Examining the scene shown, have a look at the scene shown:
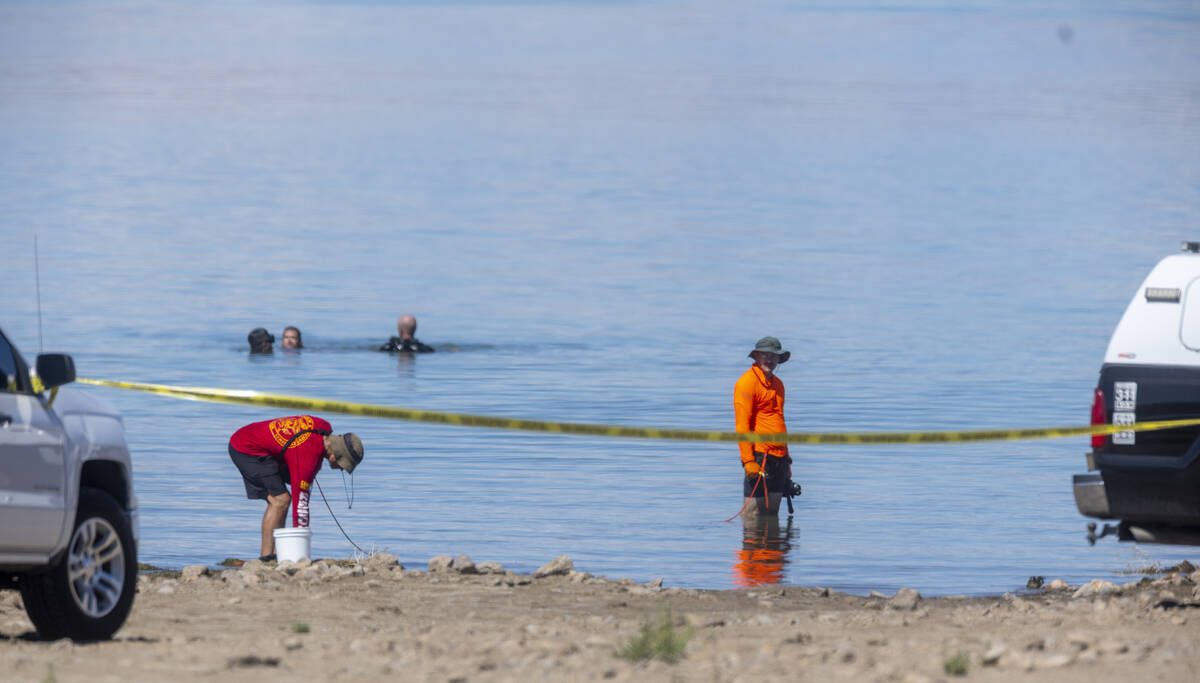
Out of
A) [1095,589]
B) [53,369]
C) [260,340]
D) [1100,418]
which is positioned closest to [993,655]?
[1100,418]

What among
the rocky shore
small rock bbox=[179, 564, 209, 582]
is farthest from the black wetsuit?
small rock bbox=[179, 564, 209, 582]

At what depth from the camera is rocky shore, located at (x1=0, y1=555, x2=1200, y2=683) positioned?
8000 mm

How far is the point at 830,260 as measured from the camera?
83.2m

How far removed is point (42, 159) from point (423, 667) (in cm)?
14489

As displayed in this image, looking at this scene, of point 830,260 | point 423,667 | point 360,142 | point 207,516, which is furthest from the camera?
point 360,142

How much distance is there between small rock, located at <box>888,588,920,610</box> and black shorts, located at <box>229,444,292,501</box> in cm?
420

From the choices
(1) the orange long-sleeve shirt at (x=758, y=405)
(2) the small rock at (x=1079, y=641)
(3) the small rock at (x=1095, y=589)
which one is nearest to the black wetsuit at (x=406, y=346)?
(1) the orange long-sleeve shirt at (x=758, y=405)

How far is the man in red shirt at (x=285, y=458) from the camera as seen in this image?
13.0 m

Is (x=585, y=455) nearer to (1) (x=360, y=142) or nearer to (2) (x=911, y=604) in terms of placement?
(2) (x=911, y=604)

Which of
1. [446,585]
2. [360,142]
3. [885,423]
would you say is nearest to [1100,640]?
[446,585]

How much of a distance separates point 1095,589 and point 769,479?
309cm

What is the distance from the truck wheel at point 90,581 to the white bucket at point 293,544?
145 inches

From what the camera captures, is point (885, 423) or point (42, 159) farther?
point (42, 159)

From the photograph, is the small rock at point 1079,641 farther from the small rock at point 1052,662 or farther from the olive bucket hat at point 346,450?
the olive bucket hat at point 346,450
